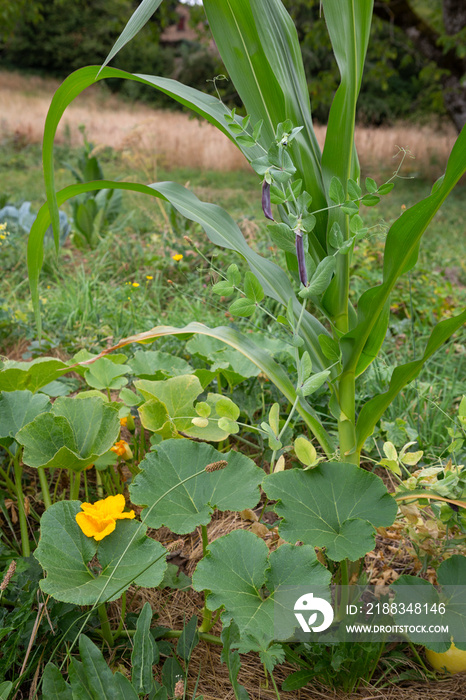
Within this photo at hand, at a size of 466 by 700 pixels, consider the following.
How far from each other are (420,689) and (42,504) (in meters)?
0.80

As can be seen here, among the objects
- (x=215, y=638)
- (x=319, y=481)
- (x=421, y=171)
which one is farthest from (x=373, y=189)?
(x=421, y=171)

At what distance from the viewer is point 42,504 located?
3.64 feet

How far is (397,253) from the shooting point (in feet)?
2.55

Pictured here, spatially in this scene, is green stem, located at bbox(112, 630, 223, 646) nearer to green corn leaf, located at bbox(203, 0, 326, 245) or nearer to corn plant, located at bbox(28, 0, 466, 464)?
corn plant, located at bbox(28, 0, 466, 464)

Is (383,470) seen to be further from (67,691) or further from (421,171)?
(421,171)

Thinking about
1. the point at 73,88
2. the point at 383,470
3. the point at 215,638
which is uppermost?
the point at 73,88

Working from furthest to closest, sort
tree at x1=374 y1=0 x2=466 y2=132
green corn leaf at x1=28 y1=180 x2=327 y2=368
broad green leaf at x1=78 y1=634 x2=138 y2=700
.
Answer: tree at x1=374 y1=0 x2=466 y2=132 → green corn leaf at x1=28 y1=180 x2=327 y2=368 → broad green leaf at x1=78 y1=634 x2=138 y2=700

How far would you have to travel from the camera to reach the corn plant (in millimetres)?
738

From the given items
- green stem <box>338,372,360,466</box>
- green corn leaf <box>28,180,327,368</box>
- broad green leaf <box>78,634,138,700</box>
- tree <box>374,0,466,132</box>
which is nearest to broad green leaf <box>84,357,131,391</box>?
green corn leaf <box>28,180,327,368</box>

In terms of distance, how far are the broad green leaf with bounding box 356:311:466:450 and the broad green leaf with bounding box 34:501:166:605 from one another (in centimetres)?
38

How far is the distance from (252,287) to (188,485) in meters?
0.33

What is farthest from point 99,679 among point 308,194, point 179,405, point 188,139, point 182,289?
point 188,139

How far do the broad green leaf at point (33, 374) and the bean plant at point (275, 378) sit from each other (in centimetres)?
10

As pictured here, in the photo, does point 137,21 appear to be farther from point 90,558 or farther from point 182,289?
point 182,289
